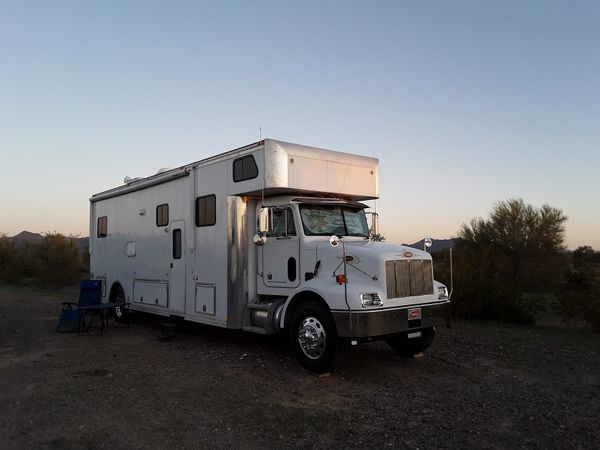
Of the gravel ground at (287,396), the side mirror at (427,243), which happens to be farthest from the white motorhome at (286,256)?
the gravel ground at (287,396)

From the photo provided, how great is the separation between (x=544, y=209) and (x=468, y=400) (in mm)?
23853

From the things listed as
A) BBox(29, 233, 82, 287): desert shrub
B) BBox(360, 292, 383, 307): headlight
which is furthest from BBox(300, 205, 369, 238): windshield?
BBox(29, 233, 82, 287): desert shrub

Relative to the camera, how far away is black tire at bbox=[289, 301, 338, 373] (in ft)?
23.9

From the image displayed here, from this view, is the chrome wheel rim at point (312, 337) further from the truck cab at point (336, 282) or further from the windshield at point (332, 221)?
the windshield at point (332, 221)

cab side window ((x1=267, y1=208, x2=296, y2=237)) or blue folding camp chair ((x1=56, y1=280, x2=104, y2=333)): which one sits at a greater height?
cab side window ((x1=267, y1=208, x2=296, y2=237))

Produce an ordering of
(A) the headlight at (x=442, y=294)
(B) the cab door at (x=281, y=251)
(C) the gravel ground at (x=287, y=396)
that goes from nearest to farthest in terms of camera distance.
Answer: (C) the gravel ground at (x=287, y=396) → (A) the headlight at (x=442, y=294) → (B) the cab door at (x=281, y=251)

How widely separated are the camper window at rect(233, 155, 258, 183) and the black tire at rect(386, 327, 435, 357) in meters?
3.52

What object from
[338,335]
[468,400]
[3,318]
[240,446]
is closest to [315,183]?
[338,335]

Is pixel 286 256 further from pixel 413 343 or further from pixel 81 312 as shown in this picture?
pixel 81 312

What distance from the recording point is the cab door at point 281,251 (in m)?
8.47

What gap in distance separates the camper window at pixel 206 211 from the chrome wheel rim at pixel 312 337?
2942 mm

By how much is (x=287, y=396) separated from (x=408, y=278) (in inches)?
99.7

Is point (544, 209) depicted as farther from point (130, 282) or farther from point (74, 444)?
point (74, 444)

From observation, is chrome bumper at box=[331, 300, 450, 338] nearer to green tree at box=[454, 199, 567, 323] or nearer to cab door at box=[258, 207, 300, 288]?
cab door at box=[258, 207, 300, 288]
